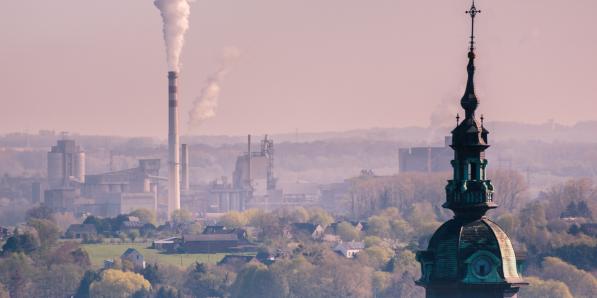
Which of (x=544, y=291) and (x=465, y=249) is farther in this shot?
(x=544, y=291)

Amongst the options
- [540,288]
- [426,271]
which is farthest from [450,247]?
[540,288]

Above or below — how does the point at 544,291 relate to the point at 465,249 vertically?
below

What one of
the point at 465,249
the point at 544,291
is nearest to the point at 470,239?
the point at 465,249

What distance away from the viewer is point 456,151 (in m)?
49.2

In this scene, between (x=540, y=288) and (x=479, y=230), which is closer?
(x=479, y=230)

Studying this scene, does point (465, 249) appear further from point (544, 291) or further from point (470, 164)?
point (544, 291)

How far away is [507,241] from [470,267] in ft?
2.91

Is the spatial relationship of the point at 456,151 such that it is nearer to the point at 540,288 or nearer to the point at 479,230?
the point at 479,230

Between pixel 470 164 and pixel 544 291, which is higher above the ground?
pixel 470 164

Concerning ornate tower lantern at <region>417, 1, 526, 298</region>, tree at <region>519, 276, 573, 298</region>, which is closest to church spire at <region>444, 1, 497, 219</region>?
ornate tower lantern at <region>417, 1, 526, 298</region>

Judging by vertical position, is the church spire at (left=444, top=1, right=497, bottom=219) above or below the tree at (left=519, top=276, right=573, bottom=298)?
above

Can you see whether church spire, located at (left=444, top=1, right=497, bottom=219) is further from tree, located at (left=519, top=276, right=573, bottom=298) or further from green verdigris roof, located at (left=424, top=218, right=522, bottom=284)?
tree, located at (left=519, top=276, right=573, bottom=298)

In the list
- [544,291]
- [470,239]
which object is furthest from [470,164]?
[544,291]

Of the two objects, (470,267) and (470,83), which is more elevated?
(470,83)
